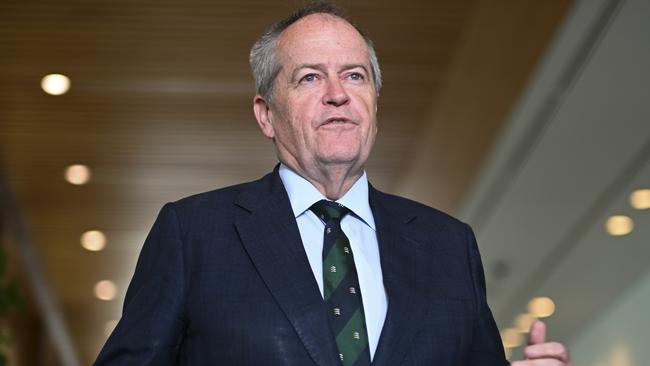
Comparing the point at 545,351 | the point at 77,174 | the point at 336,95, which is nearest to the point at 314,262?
the point at 336,95

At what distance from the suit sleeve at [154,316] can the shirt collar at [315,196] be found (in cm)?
24

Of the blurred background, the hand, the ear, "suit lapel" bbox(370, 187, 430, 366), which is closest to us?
the hand

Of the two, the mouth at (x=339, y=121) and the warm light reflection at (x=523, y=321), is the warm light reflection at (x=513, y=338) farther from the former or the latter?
the mouth at (x=339, y=121)

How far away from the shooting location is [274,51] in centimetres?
228

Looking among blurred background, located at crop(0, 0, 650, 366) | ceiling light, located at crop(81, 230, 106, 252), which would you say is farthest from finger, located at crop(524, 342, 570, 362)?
ceiling light, located at crop(81, 230, 106, 252)

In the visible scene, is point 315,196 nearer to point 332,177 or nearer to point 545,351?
point 332,177

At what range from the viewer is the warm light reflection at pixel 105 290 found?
18500 mm

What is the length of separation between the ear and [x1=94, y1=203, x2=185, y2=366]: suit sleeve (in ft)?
1.26

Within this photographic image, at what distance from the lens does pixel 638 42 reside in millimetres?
4715

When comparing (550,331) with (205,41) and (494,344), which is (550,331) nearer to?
(205,41)

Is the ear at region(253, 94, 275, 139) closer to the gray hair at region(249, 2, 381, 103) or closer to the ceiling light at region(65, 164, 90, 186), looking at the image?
the gray hair at region(249, 2, 381, 103)

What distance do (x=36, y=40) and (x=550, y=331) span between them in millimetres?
A: 4142

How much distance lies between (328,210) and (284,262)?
6.4 inches

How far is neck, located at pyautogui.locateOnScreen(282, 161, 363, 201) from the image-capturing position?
2.11m
